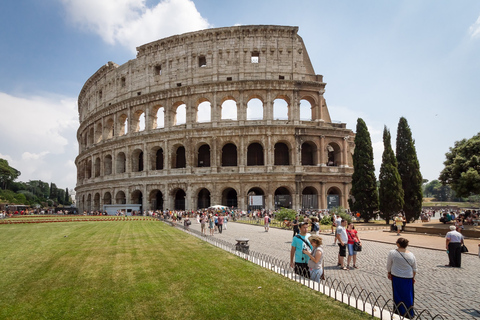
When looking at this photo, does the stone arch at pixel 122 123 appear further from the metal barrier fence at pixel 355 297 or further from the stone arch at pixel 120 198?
the metal barrier fence at pixel 355 297

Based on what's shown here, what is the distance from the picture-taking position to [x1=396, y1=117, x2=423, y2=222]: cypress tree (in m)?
31.0

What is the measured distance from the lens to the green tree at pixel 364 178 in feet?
108

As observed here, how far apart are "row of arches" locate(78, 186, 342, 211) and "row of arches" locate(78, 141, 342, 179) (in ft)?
11.0

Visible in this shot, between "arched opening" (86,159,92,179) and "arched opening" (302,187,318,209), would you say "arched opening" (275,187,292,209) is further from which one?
"arched opening" (86,159,92,179)

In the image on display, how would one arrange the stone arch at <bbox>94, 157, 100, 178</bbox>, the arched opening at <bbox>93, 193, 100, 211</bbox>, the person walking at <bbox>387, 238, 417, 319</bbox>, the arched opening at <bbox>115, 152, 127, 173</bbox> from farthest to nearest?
the stone arch at <bbox>94, 157, 100, 178</bbox> < the arched opening at <bbox>93, 193, 100, 211</bbox> < the arched opening at <bbox>115, 152, 127, 173</bbox> < the person walking at <bbox>387, 238, 417, 319</bbox>

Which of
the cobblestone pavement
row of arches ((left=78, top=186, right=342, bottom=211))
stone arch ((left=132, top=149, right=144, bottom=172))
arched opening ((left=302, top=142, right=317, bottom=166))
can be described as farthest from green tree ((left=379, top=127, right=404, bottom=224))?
stone arch ((left=132, top=149, right=144, bottom=172))

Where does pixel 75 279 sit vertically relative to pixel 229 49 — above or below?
below

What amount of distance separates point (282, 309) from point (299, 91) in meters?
36.9

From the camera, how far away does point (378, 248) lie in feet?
49.8

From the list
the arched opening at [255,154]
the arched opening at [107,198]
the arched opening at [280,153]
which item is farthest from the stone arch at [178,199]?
the arched opening at [280,153]

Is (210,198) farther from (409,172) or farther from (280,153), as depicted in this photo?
(409,172)

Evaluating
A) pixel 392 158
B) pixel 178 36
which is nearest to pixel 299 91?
pixel 392 158

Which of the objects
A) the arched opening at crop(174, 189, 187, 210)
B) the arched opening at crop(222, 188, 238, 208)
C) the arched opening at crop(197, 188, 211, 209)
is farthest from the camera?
the arched opening at crop(174, 189, 187, 210)

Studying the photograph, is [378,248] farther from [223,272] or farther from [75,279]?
[75,279]
